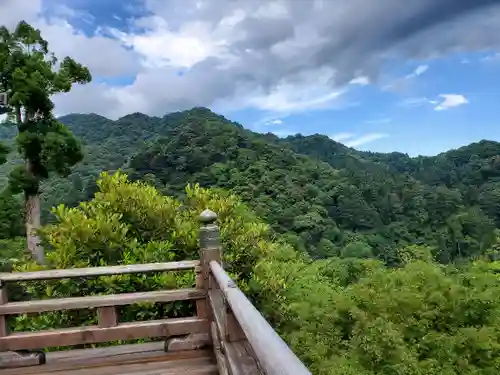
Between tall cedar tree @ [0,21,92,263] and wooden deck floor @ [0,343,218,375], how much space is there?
8.93 metres

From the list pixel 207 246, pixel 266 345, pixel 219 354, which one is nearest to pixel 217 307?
pixel 219 354

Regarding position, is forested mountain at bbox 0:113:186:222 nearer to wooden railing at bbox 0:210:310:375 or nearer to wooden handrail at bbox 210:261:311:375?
wooden railing at bbox 0:210:310:375

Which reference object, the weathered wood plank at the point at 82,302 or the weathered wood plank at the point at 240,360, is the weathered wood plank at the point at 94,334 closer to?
the weathered wood plank at the point at 82,302

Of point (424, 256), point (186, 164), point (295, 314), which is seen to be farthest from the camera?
point (186, 164)

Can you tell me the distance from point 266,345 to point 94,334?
2474mm

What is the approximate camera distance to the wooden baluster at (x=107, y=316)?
3.30 meters

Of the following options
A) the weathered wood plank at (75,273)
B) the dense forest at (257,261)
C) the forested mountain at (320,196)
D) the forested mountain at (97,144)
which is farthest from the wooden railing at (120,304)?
the forested mountain at (320,196)

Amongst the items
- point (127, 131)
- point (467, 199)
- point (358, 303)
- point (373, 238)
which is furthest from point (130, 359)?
point (127, 131)

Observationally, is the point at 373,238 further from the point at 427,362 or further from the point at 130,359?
the point at 130,359

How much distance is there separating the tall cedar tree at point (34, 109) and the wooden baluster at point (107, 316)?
906 centimetres

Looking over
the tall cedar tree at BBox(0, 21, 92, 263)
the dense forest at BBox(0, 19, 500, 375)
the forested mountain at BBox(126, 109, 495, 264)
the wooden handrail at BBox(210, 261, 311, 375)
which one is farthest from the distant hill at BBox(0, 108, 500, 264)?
the wooden handrail at BBox(210, 261, 311, 375)

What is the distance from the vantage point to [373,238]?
35.4 metres

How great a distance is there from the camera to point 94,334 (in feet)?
10.8

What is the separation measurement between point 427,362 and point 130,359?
3.85 meters
